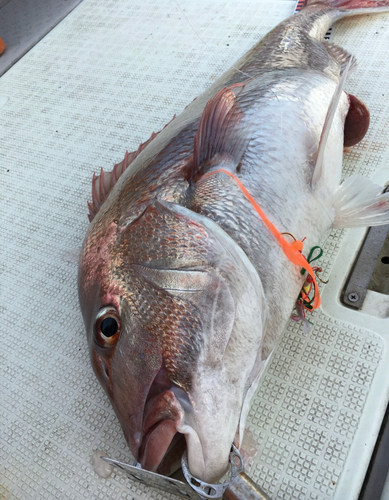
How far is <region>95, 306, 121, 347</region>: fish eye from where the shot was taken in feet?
3.93

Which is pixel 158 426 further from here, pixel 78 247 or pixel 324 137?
pixel 78 247

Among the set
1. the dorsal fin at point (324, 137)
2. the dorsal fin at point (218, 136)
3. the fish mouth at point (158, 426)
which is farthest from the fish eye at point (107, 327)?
the dorsal fin at point (324, 137)

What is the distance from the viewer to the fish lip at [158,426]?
1059 millimetres

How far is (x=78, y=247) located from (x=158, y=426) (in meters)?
1.40

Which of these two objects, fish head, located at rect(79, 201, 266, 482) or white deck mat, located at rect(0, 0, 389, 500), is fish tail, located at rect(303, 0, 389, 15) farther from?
fish head, located at rect(79, 201, 266, 482)

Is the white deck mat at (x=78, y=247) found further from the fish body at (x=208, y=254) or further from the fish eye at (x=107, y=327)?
the fish eye at (x=107, y=327)

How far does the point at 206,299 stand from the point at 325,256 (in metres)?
0.91

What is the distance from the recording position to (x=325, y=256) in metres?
1.88

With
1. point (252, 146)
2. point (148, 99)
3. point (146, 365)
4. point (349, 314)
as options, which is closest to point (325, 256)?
point (349, 314)

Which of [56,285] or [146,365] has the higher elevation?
[146,365]

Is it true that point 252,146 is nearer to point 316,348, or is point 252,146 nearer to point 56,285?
point 316,348

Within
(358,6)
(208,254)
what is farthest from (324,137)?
(358,6)

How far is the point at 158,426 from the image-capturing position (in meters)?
1.07

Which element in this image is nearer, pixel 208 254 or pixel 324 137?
pixel 208 254
